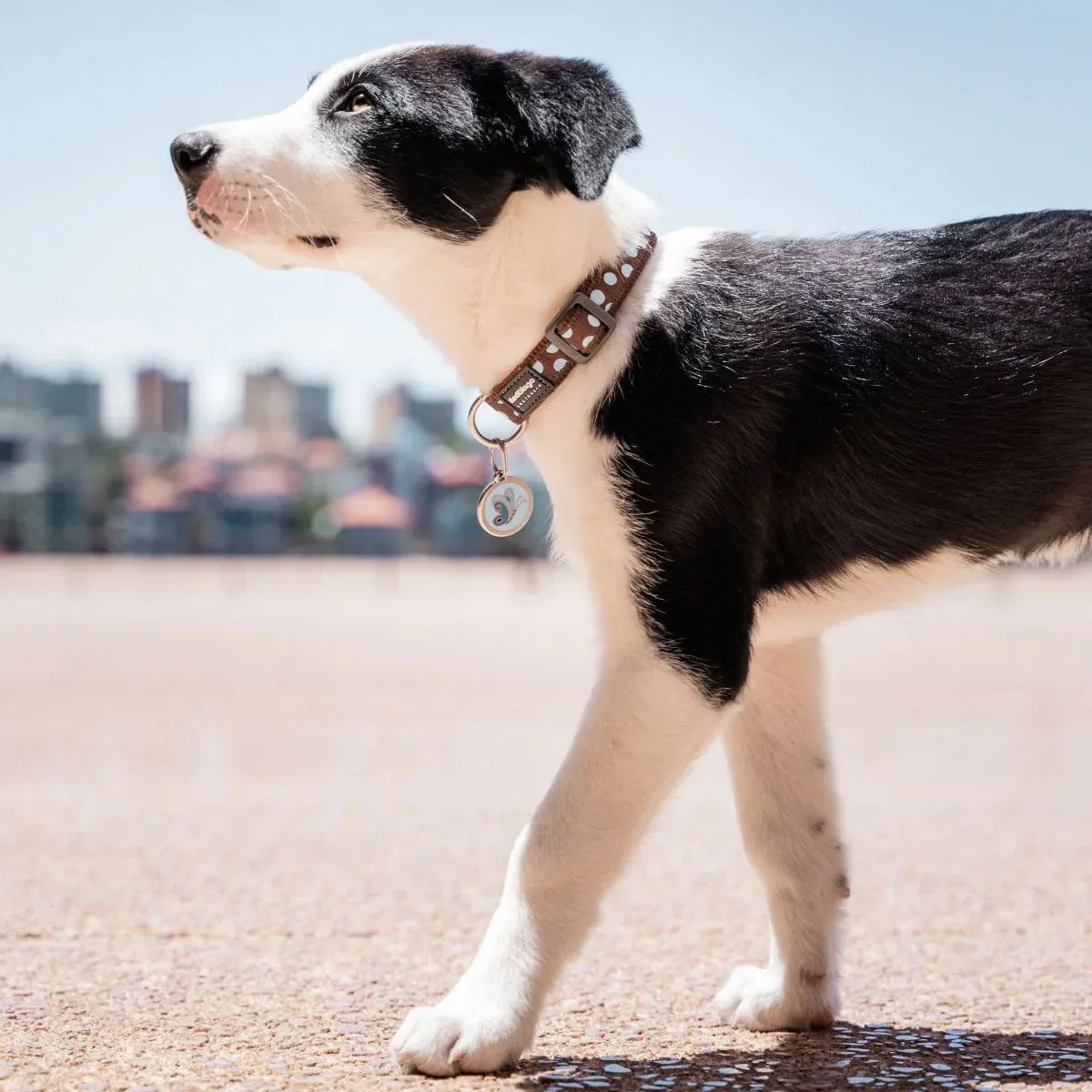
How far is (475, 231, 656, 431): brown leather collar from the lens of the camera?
3363 millimetres

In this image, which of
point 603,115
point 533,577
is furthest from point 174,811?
point 533,577

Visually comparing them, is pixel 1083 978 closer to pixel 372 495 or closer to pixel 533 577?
pixel 533 577

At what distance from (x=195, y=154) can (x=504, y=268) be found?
736 mm

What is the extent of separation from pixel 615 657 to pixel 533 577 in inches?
2053

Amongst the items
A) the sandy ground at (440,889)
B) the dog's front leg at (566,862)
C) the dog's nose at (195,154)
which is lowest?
the sandy ground at (440,889)

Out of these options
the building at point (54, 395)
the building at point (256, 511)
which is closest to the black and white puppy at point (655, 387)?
the building at point (256, 511)

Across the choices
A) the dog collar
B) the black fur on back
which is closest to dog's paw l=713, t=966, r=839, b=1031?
the black fur on back

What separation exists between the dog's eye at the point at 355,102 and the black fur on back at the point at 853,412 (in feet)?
2.68

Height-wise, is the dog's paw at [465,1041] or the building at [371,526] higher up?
the dog's paw at [465,1041]

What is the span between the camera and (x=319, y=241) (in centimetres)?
335

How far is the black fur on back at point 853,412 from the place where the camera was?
329cm

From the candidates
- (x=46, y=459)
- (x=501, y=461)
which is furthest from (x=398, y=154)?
(x=46, y=459)

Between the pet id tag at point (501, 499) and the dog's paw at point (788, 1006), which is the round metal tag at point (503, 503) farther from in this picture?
the dog's paw at point (788, 1006)

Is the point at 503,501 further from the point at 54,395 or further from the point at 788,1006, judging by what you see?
the point at 54,395
